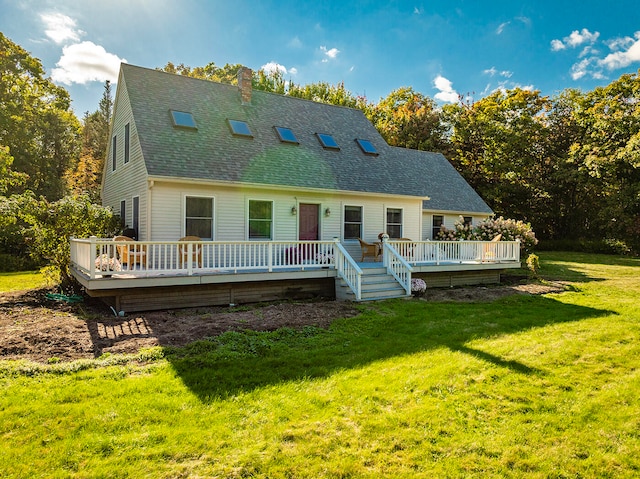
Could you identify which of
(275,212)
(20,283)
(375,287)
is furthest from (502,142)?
(20,283)

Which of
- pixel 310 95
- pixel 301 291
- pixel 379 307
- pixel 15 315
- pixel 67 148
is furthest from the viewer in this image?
pixel 310 95

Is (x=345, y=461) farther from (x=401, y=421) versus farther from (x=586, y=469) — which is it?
(x=586, y=469)

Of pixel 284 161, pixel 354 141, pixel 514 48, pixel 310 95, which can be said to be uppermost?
pixel 310 95

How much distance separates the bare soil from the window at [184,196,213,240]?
289cm

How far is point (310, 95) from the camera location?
33156mm

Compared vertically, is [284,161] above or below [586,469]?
above

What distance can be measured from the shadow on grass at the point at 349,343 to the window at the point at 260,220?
181 inches

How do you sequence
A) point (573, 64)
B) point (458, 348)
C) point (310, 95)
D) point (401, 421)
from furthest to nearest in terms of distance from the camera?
point (310, 95) → point (573, 64) → point (458, 348) → point (401, 421)

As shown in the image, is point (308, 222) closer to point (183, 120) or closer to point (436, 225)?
point (183, 120)

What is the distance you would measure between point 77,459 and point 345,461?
2.25m

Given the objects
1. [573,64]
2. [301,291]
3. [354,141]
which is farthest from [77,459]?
[573,64]

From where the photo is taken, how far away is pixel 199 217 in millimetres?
11320

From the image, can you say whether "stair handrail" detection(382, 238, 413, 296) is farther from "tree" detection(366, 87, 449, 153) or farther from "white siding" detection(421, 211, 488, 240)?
"tree" detection(366, 87, 449, 153)

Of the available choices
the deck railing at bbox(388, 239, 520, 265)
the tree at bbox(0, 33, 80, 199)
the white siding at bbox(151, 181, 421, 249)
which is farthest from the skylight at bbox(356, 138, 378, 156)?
the tree at bbox(0, 33, 80, 199)
